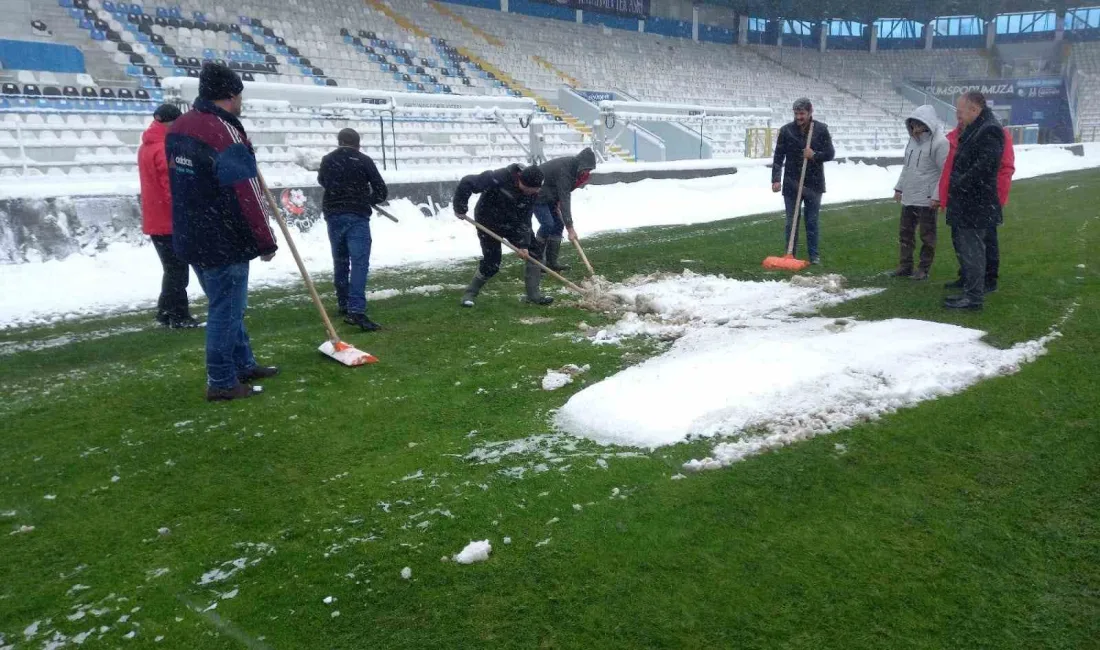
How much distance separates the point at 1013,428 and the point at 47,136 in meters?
14.0

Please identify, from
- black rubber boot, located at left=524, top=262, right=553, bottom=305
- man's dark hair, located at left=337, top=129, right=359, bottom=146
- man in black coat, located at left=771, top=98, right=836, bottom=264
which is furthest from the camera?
man in black coat, located at left=771, top=98, right=836, bottom=264

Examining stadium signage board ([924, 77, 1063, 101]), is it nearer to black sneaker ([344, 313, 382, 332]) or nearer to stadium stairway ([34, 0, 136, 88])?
stadium stairway ([34, 0, 136, 88])

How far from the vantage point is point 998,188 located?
5.78m

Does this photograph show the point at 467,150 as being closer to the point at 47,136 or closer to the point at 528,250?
the point at 47,136

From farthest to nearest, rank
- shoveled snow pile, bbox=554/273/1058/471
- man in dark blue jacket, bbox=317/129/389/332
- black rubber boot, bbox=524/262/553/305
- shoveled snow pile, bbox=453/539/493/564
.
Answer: black rubber boot, bbox=524/262/553/305, man in dark blue jacket, bbox=317/129/389/332, shoveled snow pile, bbox=554/273/1058/471, shoveled snow pile, bbox=453/539/493/564

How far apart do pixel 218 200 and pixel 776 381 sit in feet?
10.6

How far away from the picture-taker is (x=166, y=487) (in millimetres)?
3424

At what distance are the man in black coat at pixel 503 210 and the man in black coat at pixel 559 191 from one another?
548 millimetres

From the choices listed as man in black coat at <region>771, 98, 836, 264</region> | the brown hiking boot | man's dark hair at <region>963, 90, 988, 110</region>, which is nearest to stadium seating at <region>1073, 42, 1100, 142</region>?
man in black coat at <region>771, 98, 836, 264</region>

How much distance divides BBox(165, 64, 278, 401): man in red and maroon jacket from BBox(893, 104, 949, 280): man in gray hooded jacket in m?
5.62

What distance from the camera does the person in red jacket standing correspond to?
6176 millimetres

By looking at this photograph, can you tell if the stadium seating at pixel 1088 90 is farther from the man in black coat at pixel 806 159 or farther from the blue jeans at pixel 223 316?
the blue jeans at pixel 223 316

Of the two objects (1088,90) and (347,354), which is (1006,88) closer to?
(1088,90)

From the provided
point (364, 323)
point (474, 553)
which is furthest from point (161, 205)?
point (474, 553)
